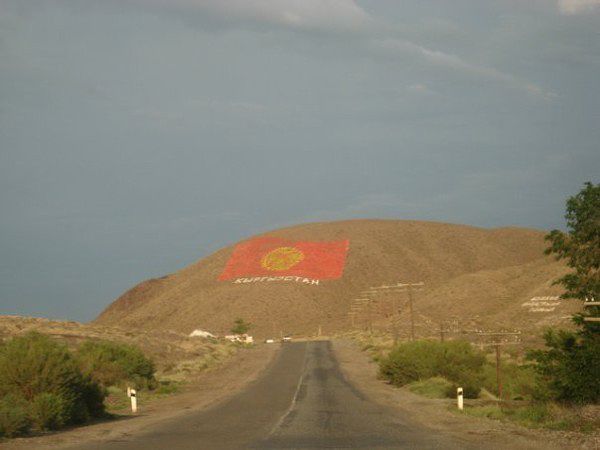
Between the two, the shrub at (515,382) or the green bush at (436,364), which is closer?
the shrub at (515,382)

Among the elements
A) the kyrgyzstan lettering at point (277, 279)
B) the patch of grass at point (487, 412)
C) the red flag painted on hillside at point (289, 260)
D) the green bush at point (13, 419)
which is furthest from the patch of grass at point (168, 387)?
the red flag painted on hillside at point (289, 260)

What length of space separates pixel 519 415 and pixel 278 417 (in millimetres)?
6959

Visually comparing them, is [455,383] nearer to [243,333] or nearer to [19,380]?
[19,380]

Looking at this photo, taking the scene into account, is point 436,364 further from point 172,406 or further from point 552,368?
point 552,368

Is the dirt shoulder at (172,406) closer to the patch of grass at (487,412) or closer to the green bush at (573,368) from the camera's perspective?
the patch of grass at (487,412)

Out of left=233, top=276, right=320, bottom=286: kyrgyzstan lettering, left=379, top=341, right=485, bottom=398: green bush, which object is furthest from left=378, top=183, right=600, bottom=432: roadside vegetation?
left=233, top=276, right=320, bottom=286: kyrgyzstan lettering

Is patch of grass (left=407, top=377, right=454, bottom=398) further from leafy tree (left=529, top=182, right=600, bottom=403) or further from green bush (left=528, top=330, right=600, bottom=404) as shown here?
green bush (left=528, top=330, right=600, bottom=404)

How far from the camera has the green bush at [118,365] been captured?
125 ft

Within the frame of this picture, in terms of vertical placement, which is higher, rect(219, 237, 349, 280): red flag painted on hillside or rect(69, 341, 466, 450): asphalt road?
rect(219, 237, 349, 280): red flag painted on hillside

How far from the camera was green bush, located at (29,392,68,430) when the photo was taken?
866 inches

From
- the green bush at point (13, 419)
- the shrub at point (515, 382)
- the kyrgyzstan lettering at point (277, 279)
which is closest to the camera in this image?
the green bush at point (13, 419)

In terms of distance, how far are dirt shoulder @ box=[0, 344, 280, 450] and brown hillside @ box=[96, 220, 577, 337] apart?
103ft

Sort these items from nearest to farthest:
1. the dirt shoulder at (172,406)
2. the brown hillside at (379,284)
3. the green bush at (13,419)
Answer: the dirt shoulder at (172,406) → the green bush at (13,419) → the brown hillside at (379,284)

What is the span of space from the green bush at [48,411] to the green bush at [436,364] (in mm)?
18878
